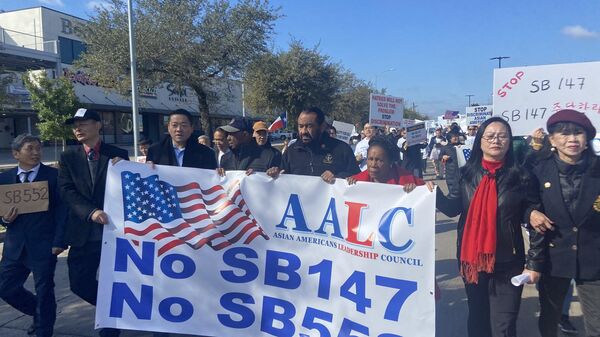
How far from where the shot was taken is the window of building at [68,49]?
38562 millimetres

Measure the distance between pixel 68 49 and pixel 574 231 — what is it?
43.6 m

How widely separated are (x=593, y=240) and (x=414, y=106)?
8776cm

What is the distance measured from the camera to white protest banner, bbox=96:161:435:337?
3.17 meters

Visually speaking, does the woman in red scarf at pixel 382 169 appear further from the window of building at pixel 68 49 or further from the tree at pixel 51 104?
the window of building at pixel 68 49

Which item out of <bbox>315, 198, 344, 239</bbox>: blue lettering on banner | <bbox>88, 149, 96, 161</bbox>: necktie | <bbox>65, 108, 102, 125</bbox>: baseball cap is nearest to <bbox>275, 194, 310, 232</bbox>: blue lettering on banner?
<bbox>315, 198, 344, 239</bbox>: blue lettering on banner

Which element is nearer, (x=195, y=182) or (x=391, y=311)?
(x=391, y=311)

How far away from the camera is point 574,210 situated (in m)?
2.89

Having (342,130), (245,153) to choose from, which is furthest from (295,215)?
(342,130)

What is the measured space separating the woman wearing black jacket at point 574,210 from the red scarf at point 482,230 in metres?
0.27

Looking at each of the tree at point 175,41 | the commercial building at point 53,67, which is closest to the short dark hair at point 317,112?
the tree at point 175,41

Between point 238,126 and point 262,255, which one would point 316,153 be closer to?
point 238,126

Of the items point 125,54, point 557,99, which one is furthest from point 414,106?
point 557,99

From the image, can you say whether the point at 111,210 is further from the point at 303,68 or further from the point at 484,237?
the point at 303,68

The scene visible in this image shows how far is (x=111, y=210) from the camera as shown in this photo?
3.76 metres
